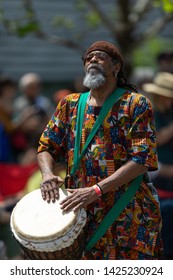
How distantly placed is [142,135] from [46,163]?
0.65 metres

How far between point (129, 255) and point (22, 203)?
74 cm

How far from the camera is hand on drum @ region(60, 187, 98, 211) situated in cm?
564

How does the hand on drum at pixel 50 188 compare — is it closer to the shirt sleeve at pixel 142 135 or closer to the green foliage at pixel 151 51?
the shirt sleeve at pixel 142 135

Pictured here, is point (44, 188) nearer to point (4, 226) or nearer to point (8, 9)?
point (4, 226)

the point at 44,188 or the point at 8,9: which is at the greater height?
the point at 8,9

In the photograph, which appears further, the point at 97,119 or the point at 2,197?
the point at 2,197

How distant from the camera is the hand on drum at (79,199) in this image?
18.5ft

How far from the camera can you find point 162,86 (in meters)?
9.96

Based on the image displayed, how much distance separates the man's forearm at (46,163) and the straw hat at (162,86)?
3935mm

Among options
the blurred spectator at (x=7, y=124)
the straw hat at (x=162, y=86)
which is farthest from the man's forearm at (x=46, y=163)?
the blurred spectator at (x=7, y=124)

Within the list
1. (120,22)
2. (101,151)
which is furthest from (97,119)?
(120,22)
